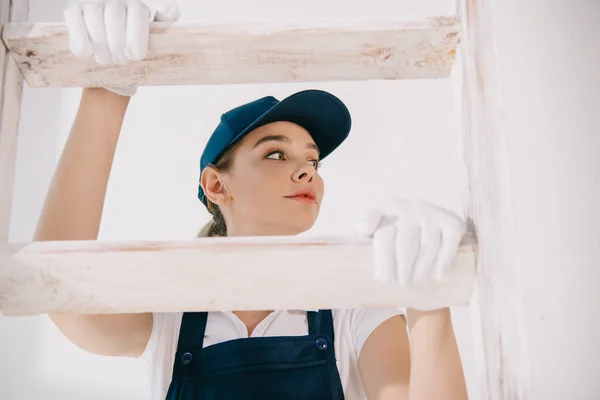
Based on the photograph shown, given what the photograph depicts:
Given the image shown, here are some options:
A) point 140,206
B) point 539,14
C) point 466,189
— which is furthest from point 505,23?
point 140,206

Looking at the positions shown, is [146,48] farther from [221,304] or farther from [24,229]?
[24,229]

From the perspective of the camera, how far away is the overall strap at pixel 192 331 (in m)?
1.23

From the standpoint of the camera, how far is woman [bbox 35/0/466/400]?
0.68m

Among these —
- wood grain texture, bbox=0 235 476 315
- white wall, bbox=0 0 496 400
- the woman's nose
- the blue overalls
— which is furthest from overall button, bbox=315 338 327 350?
white wall, bbox=0 0 496 400

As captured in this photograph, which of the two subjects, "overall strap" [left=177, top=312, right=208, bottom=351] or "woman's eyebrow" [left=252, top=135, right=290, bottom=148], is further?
"woman's eyebrow" [left=252, top=135, right=290, bottom=148]

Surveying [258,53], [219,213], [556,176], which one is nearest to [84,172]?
[258,53]

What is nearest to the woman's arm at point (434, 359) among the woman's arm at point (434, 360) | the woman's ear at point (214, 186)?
the woman's arm at point (434, 360)

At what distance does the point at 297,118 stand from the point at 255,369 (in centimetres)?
56

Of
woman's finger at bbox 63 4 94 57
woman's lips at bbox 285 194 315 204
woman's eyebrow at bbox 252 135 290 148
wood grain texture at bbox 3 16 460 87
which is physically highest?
woman's eyebrow at bbox 252 135 290 148

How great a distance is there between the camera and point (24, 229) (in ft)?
6.36

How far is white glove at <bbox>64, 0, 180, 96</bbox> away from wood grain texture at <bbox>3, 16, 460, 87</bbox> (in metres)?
0.01

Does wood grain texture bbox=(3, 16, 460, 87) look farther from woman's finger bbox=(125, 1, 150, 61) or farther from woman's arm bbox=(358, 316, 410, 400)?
woman's arm bbox=(358, 316, 410, 400)

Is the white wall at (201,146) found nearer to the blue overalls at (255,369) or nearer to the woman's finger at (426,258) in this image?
the blue overalls at (255,369)

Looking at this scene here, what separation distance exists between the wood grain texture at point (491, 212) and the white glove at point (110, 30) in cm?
35
